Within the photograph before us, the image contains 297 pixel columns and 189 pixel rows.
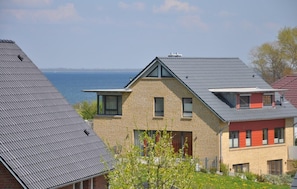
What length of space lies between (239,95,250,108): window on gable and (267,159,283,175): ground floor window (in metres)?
3.45

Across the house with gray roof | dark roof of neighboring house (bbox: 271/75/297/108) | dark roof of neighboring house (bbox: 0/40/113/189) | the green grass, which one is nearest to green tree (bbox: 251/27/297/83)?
dark roof of neighboring house (bbox: 271/75/297/108)

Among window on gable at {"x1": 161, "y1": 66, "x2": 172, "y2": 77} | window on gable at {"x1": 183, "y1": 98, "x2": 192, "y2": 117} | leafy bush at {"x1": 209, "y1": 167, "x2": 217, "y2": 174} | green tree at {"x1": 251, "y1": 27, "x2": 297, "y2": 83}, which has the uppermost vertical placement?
green tree at {"x1": 251, "y1": 27, "x2": 297, "y2": 83}

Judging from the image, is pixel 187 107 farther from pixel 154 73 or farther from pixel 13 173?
pixel 13 173

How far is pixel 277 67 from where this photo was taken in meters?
87.2

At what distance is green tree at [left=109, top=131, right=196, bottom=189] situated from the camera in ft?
68.0

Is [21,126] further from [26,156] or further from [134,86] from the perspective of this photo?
[134,86]

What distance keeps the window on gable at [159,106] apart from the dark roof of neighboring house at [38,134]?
64.4 feet

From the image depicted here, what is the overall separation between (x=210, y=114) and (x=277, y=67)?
43.2 meters

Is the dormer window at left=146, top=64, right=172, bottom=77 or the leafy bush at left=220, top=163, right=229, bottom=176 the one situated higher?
the dormer window at left=146, top=64, right=172, bottom=77

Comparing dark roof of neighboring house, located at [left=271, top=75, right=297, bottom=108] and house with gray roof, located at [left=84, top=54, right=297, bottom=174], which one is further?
dark roof of neighboring house, located at [left=271, top=75, right=297, bottom=108]

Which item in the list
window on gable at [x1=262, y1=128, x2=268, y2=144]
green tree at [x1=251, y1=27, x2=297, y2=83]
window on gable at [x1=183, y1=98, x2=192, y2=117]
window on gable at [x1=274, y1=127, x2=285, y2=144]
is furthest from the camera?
green tree at [x1=251, y1=27, x2=297, y2=83]

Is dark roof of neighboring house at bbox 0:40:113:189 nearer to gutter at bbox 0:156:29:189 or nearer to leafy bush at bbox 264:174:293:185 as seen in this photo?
gutter at bbox 0:156:29:189

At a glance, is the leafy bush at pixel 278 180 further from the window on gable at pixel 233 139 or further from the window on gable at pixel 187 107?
the window on gable at pixel 187 107

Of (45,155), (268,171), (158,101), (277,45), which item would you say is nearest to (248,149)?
(268,171)
